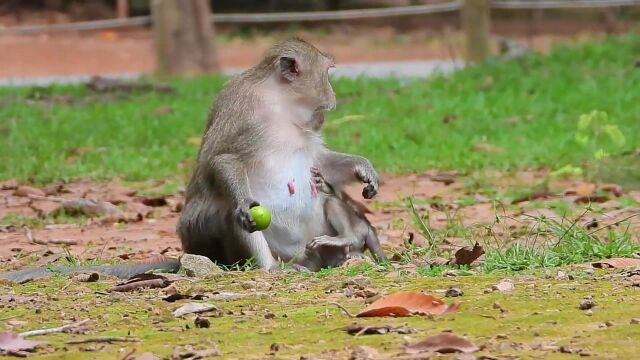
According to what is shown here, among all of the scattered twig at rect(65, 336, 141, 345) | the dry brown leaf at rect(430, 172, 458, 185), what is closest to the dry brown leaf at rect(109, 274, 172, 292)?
the scattered twig at rect(65, 336, 141, 345)

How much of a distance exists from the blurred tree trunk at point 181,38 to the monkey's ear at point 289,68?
38.7 feet

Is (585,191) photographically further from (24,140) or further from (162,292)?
(24,140)

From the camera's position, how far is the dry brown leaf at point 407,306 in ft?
13.9

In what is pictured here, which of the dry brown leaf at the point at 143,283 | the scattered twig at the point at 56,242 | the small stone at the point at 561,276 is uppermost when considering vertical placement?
the small stone at the point at 561,276

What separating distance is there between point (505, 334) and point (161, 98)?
1113 cm

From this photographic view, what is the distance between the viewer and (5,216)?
332 inches

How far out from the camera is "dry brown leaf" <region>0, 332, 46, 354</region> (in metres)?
3.90

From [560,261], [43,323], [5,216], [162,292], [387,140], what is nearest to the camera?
[43,323]

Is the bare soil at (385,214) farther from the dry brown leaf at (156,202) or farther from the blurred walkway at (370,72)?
the blurred walkway at (370,72)

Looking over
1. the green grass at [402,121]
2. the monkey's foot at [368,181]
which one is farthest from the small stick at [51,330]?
the green grass at [402,121]

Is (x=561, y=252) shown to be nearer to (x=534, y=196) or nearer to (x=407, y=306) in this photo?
(x=407, y=306)

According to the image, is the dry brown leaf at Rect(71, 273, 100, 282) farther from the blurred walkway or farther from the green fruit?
the blurred walkway

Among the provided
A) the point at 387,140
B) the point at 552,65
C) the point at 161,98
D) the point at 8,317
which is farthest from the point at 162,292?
the point at 552,65

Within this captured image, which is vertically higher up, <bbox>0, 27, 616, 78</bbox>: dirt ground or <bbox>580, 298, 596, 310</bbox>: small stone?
<bbox>580, 298, 596, 310</bbox>: small stone
